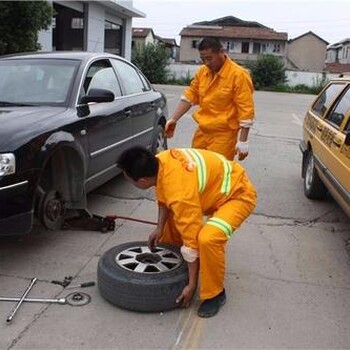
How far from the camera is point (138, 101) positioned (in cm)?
636

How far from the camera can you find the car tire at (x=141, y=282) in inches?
133

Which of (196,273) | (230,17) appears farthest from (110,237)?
(230,17)

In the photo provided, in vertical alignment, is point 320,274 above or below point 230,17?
below

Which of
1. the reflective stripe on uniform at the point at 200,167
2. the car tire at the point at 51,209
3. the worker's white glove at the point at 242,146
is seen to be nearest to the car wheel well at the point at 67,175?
the car tire at the point at 51,209

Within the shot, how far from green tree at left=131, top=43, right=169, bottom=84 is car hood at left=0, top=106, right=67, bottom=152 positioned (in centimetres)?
3710

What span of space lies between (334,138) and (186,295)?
267cm

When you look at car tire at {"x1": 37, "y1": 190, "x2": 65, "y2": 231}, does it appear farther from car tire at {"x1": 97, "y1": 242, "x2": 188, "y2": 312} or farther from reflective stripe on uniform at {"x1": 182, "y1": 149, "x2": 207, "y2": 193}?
reflective stripe on uniform at {"x1": 182, "y1": 149, "x2": 207, "y2": 193}

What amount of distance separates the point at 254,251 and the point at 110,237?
4.37 ft

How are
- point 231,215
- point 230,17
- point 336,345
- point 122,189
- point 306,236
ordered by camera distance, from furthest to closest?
point 230,17 < point 122,189 < point 306,236 < point 231,215 < point 336,345

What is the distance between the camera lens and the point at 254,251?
468cm

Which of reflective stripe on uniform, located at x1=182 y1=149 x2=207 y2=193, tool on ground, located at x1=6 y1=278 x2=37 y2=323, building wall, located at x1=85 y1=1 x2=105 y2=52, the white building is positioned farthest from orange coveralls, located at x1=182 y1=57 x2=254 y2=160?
building wall, located at x1=85 y1=1 x2=105 y2=52

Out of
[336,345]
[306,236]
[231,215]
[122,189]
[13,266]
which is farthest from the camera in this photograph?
[122,189]

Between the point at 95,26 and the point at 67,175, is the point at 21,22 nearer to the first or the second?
the point at 67,175

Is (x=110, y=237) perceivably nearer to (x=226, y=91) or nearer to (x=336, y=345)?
(x=226, y=91)
